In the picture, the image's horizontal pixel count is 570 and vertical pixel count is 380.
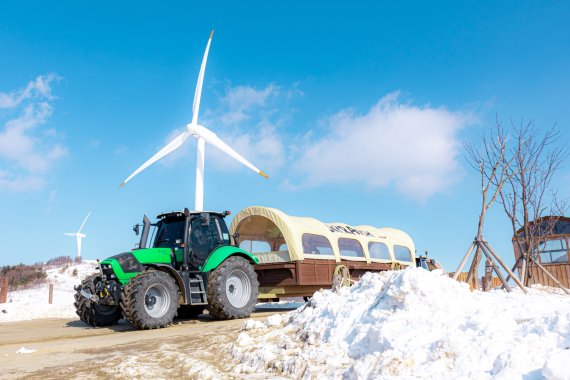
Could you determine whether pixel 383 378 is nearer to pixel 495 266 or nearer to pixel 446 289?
pixel 446 289

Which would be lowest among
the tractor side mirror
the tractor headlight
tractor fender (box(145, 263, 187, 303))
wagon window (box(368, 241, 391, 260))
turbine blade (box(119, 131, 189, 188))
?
tractor fender (box(145, 263, 187, 303))

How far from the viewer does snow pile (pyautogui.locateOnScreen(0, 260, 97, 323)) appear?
658 inches

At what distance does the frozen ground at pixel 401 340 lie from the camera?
409 centimetres

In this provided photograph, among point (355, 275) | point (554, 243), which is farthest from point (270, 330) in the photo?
point (554, 243)

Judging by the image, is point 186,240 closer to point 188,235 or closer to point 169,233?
point 188,235

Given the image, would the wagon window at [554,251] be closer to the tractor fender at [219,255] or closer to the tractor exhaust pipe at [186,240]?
the tractor fender at [219,255]

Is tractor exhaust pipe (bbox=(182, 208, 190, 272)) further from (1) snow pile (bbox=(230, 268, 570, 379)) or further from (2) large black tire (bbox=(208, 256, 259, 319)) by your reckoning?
(1) snow pile (bbox=(230, 268, 570, 379))

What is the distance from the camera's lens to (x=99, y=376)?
17.9ft

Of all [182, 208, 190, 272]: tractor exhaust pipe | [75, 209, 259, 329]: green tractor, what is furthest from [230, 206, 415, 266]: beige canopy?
[182, 208, 190, 272]: tractor exhaust pipe

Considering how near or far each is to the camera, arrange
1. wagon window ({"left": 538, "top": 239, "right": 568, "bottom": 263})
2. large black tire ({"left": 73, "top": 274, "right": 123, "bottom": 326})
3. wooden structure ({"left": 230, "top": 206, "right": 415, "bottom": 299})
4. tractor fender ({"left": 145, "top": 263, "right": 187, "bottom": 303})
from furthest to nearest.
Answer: wagon window ({"left": 538, "top": 239, "right": 568, "bottom": 263}), wooden structure ({"left": 230, "top": 206, "right": 415, "bottom": 299}), large black tire ({"left": 73, "top": 274, "right": 123, "bottom": 326}), tractor fender ({"left": 145, "top": 263, "right": 187, "bottom": 303})

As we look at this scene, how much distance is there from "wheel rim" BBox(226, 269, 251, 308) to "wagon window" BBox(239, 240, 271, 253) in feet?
12.3

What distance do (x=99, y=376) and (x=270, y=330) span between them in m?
2.47

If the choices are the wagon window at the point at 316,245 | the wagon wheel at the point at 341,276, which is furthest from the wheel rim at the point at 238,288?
the wagon wheel at the point at 341,276

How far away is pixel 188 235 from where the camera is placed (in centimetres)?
1042
